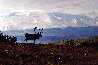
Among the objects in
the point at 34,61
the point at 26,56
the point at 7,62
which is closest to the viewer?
the point at 7,62

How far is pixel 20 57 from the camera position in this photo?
12828 millimetres

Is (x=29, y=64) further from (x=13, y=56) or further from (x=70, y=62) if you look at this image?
(x=70, y=62)

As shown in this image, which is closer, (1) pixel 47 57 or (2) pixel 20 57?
(2) pixel 20 57

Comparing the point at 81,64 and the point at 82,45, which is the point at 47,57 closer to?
the point at 81,64

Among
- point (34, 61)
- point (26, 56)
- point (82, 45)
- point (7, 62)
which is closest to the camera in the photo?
point (7, 62)

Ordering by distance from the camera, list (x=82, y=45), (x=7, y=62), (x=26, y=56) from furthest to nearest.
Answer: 1. (x=82, y=45)
2. (x=26, y=56)
3. (x=7, y=62)

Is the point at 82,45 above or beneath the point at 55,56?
beneath

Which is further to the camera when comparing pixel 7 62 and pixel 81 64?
pixel 81 64

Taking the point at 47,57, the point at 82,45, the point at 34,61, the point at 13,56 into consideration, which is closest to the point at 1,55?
the point at 13,56

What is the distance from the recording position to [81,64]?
12.6m

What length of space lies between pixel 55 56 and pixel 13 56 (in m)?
3.71

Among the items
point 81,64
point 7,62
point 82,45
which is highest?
point 7,62

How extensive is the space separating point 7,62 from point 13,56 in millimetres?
1712

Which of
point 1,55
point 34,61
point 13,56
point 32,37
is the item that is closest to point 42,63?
point 34,61
